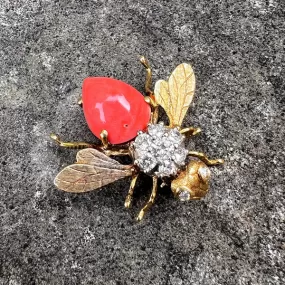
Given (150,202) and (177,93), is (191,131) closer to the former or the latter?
(177,93)

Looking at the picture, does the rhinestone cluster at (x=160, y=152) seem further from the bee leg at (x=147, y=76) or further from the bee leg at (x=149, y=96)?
the bee leg at (x=147, y=76)

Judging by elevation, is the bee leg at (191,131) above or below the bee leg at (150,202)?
above

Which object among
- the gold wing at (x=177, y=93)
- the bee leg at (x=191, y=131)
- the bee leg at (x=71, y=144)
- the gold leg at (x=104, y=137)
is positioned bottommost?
the bee leg at (x=71, y=144)

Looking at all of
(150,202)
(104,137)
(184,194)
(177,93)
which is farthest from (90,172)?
(177,93)

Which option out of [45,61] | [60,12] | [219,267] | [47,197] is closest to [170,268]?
[219,267]

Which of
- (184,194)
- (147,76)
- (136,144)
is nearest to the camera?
(184,194)

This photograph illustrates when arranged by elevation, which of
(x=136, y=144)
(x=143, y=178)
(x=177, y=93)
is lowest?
(x=143, y=178)

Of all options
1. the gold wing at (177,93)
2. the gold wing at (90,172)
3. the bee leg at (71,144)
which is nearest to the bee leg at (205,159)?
the gold wing at (177,93)
